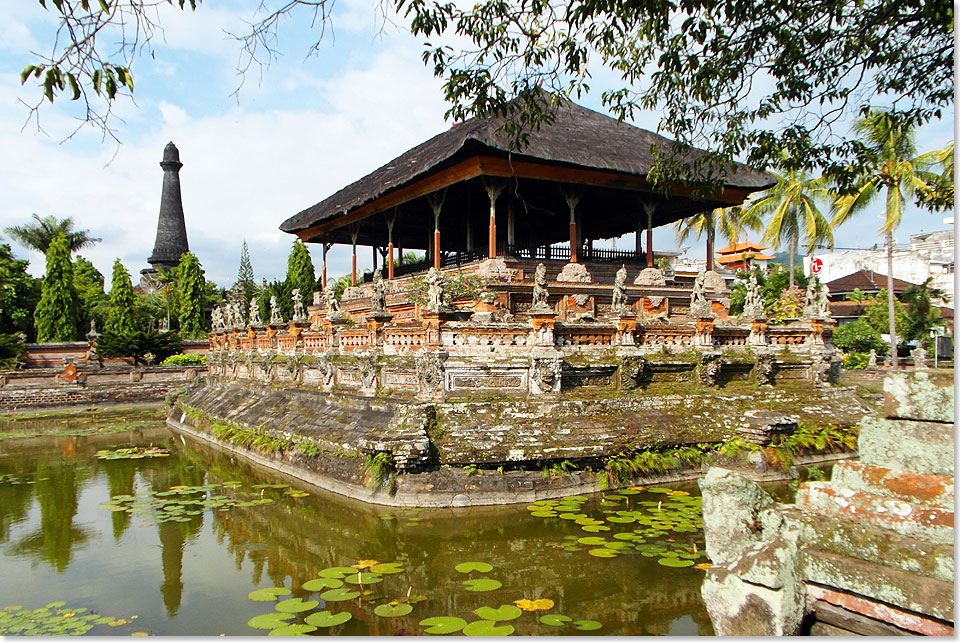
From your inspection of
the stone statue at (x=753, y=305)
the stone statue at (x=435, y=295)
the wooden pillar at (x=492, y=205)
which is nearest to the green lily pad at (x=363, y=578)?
the stone statue at (x=435, y=295)

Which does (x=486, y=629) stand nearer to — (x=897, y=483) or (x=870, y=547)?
(x=870, y=547)

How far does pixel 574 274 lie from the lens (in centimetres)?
1477

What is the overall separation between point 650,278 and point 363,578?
40.5 ft

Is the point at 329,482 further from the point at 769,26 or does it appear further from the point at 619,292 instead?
the point at 769,26

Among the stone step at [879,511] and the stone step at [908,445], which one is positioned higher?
the stone step at [908,445]

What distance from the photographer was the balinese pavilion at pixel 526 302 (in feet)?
30.3

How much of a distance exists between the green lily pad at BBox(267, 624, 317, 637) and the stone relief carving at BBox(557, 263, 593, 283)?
431 inches

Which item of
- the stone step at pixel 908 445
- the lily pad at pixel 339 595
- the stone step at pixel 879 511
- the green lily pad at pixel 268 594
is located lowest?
the green lily pad at pixel 268 594

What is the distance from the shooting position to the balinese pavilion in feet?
30.3

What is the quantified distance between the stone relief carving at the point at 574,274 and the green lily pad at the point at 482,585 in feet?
32.0

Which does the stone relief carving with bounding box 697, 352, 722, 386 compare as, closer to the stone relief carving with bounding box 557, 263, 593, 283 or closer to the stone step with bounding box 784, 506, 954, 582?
the stone relief carving with bounding box 557, 263, 593, 283

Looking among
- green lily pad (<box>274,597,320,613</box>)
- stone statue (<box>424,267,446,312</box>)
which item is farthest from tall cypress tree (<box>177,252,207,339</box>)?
green lily pad (<box>274,597,320,613</box>)

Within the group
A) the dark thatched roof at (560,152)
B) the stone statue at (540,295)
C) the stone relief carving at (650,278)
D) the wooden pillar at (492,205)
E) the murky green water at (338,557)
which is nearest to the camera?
the murky green water at (338,557)

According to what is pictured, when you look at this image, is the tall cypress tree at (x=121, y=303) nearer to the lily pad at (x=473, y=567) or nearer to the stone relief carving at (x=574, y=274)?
the stone relief carving at (x=574, y=274)
